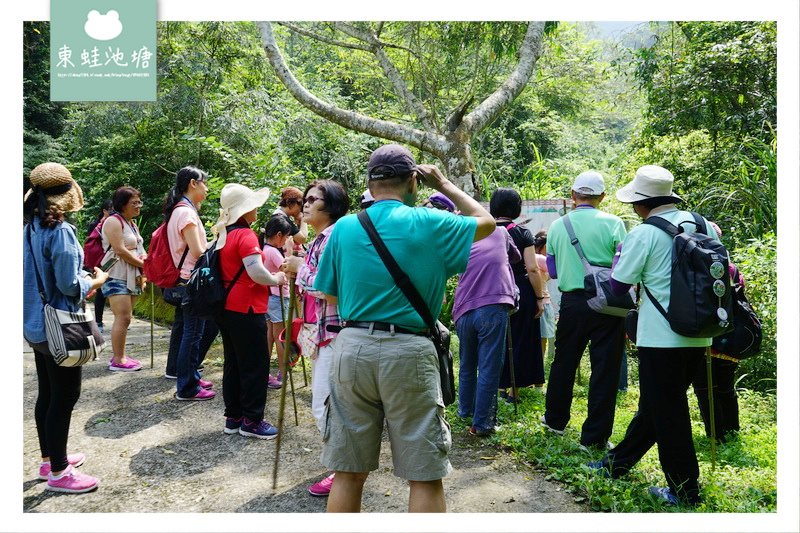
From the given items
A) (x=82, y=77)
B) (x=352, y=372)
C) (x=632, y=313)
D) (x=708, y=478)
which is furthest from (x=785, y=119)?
(x=82, y=77)

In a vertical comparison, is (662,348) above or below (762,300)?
below

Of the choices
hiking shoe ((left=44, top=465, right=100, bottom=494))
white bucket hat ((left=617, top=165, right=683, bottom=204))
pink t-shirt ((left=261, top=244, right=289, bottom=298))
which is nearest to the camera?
white bucket hat ((left=617, top=165, right=683, bottom=204))

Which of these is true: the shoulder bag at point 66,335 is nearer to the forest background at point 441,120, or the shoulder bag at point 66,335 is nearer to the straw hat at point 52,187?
the straw hat at point 52,187

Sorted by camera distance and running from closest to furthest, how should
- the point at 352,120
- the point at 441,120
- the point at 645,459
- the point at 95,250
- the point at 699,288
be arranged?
1. the point at 699,288
2. the point at 645,459
3. the point at 95,250
4. the point at 352,120
5. the point at 441,120

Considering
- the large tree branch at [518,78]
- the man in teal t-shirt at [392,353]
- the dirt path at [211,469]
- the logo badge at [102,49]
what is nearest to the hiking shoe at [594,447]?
the dirt path at [211,469]

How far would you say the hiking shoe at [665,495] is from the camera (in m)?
3.40

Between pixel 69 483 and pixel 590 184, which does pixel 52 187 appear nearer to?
pixel 69 483

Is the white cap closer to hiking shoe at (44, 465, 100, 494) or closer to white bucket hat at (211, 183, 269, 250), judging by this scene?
white bucket hat at (211, 183, 269, 250)

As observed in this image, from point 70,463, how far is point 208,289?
1.38 metres

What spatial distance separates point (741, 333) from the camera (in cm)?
395

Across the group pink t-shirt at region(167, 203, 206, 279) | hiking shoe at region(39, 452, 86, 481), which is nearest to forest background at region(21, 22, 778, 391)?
pink t-shirt at region(167, 203, 206, 279)

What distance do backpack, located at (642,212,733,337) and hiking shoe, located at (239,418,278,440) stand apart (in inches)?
112

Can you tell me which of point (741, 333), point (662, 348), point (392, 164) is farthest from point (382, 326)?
point (741, 333)

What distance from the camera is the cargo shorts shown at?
2.67 m
